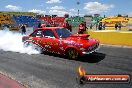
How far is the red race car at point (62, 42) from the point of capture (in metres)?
11.3

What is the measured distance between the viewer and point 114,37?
1728cm

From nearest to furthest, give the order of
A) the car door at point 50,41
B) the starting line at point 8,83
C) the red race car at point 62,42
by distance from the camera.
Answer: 1. the starting line at point 8,83
2. the red race car at point 62,42
3. the car door at point 50,41

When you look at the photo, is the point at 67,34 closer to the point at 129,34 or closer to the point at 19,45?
the point at 19,45

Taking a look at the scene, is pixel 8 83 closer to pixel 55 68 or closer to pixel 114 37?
pixel 55 68

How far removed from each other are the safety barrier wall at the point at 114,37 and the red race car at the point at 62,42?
198 inches

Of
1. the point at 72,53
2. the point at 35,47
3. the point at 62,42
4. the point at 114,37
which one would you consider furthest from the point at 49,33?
the point at 114,37

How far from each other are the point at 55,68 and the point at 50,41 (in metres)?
2.75

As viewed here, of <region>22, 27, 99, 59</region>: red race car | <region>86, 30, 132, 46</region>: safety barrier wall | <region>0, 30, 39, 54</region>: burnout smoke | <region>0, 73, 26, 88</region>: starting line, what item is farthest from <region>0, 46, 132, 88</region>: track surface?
<region>86, 30, 132, 46</region>: safety barrier wall

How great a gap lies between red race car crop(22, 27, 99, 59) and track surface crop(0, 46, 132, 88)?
0.43 meters

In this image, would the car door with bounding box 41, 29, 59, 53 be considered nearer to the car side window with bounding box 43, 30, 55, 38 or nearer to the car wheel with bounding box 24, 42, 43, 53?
the car side window with bounding box 43, 30, 55, 38

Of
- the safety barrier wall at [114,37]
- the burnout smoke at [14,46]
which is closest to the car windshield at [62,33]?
the burnout smoke at [14,46]

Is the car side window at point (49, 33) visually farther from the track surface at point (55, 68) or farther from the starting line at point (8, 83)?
the starting line at point (8, 83)

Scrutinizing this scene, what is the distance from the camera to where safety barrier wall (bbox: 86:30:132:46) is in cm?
1635

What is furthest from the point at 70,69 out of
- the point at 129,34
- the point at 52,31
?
the point at 129,34
